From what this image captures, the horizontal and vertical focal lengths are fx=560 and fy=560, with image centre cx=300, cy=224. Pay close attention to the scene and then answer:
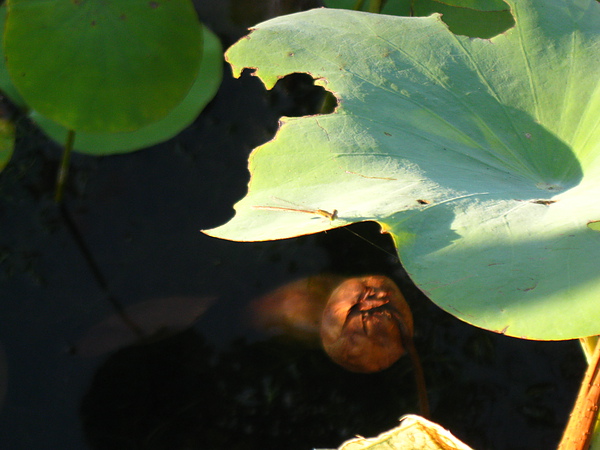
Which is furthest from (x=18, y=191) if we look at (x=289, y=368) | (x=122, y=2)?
(x=289, y=368)

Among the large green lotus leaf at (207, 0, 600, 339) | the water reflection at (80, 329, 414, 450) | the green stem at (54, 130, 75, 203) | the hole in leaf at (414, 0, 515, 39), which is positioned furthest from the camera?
the hole in leaf at (414, 0, 515, 39)

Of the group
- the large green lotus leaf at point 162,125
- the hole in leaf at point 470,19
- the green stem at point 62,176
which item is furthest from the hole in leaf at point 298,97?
the green stem at point 62,176

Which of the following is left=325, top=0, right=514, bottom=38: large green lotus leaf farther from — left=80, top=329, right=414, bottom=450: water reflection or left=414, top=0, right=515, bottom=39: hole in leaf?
left=80, top=329, right=414, bottom=450: water reflection

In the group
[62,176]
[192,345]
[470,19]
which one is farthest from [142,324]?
[470,19]

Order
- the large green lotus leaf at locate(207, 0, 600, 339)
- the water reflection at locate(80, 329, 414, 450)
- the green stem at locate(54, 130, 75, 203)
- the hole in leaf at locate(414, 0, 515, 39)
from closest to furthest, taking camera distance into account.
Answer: the large green lotus leaf at locate(207, 0, 600, 339), the water reflection at locate(80, 329, 414, 450), the green stem at locate(54, 130, 75, 203), the hole in leaf at locate(414, 0, 515, 39)

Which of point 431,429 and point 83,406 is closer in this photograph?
point 431,429

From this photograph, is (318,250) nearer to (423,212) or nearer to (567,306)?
(423,212)

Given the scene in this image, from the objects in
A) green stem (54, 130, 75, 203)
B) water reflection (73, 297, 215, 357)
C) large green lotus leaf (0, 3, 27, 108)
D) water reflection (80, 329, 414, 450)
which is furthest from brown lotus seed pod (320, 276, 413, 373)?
large green lotus leaf (0, 3, 27, 108)
